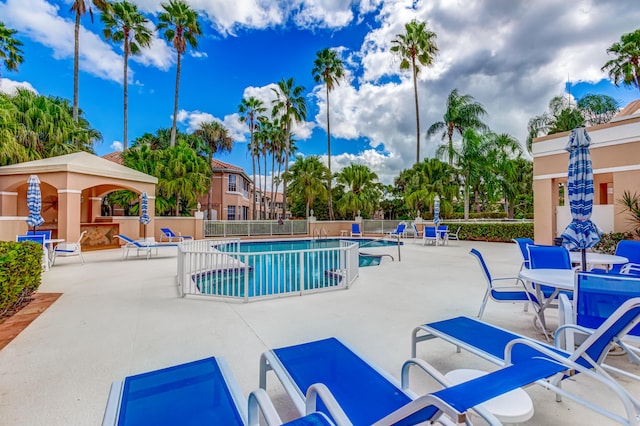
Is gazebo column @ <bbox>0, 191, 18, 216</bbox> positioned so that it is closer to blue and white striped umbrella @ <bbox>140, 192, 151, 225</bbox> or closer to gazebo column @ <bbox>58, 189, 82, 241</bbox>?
gazebo column @ <bbox>58, 189, 82, 241</bbox>

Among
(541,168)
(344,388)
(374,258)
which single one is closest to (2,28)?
(374,258)

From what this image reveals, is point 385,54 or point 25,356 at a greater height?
point 385,54

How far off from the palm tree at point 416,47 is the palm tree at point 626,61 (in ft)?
34.4

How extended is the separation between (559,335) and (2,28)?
2601cm

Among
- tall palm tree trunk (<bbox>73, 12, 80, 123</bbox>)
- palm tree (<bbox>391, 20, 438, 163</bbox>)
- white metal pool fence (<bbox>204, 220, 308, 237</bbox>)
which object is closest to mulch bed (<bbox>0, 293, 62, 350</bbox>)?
white metal pool fence (<bbox>204, 220, 308, 237</bbox>)

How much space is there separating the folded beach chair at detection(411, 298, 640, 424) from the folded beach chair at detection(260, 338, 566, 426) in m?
0.40

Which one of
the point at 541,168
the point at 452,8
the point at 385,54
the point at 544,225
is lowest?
the point at 544,225

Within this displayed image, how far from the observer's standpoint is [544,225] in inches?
444

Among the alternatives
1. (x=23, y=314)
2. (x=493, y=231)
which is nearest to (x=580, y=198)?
(x=23, y=314)

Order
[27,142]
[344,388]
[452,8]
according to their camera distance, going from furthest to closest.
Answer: [27,142], [452,8], [344,388]

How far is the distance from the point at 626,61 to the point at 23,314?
27.4 meters

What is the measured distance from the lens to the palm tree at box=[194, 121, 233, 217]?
27.1 meters

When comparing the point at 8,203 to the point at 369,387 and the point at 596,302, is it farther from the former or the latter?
the point at 596,302

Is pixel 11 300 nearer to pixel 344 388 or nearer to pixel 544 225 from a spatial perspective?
pixel 344 388
